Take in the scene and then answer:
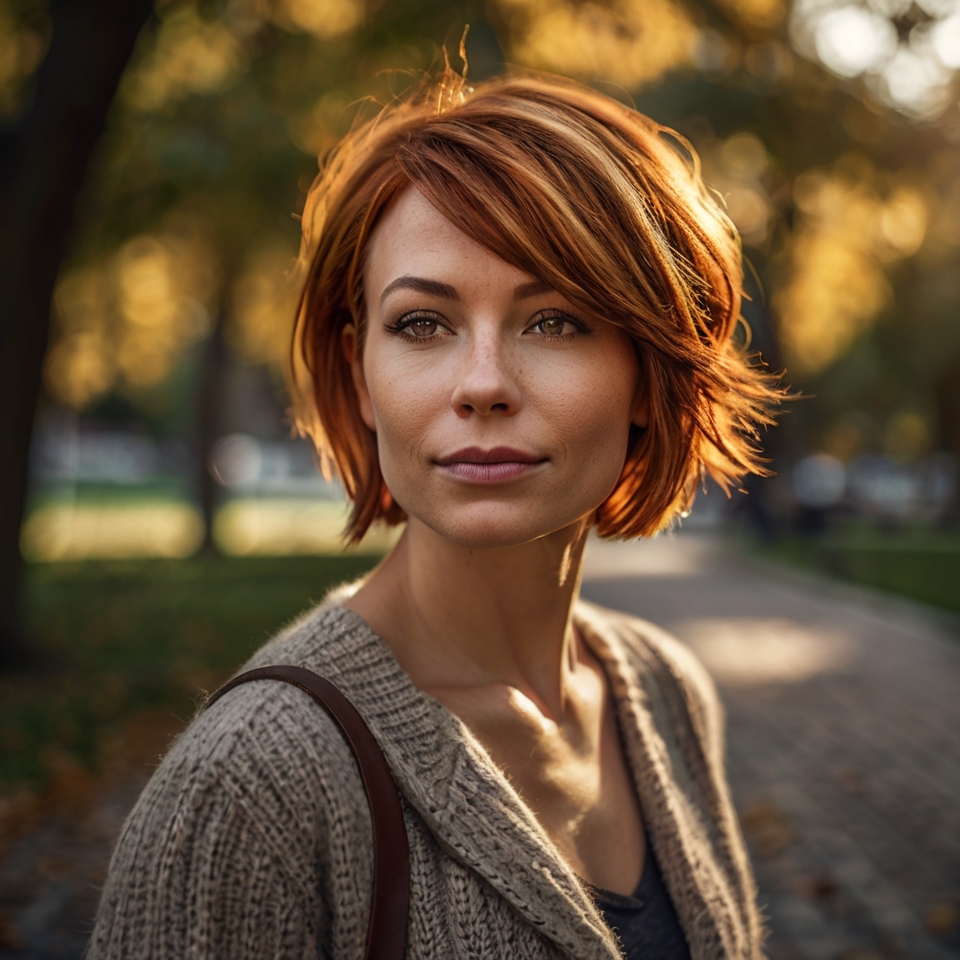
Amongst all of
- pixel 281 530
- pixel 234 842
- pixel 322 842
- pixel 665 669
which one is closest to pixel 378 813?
pixel 322 842

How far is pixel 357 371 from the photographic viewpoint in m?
1.83

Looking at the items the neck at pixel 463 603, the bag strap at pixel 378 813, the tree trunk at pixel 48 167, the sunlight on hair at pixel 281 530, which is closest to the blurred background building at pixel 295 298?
the tree trunk at pixel 48 167

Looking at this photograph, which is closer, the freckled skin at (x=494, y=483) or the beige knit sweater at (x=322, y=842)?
the beige knit sweater at (x=322, y=842)

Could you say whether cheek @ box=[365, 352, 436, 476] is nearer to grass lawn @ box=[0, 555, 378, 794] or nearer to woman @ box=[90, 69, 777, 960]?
woman @ box=[90, 69, 777, 960]

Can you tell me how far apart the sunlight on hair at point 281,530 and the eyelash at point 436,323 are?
41.7 feet

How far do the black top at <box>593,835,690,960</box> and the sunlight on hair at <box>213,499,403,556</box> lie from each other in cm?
1242

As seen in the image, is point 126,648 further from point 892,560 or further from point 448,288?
point 892,560

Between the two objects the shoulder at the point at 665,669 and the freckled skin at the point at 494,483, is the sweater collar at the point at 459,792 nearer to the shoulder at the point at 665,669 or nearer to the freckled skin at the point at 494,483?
the freckled skin at the point at 494,483

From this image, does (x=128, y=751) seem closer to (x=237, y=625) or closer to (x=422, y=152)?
(x=237, y=625)

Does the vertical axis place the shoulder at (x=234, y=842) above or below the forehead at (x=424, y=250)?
below

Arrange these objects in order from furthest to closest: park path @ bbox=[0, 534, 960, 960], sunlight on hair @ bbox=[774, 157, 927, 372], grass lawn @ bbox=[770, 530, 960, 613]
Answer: grass lawn @ bbox=[770, 530, 960, 613], sunlight on hair @ bbox=[774, 157, 927, 372], park path @ bbox=[0, 534, 960, 960]

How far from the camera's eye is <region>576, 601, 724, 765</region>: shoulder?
2.25m

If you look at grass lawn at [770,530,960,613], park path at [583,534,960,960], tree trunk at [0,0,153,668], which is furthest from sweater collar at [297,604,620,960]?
grass lawn at [770,530,960,613]

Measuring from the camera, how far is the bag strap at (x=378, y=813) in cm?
138
